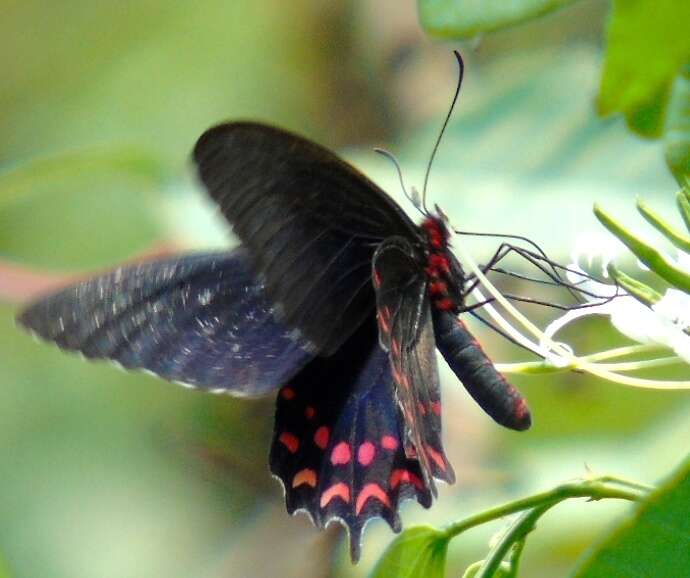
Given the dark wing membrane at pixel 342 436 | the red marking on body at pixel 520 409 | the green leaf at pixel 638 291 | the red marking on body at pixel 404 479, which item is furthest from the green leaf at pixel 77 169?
the green leaf at pixel 638 291

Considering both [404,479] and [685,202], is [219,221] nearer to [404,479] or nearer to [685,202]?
[404,479]

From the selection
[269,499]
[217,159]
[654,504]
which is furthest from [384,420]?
[269,499]

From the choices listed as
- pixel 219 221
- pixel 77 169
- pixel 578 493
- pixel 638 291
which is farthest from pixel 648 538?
pixel 77 169

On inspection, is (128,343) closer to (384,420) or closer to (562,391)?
(384,420)

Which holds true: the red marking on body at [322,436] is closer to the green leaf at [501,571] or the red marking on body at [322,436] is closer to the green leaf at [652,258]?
the green leaf at [501,571]

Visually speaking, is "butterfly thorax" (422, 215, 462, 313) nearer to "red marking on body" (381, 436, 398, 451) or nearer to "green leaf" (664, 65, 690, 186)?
"red marking on body" (381, 436, 398, 451)
